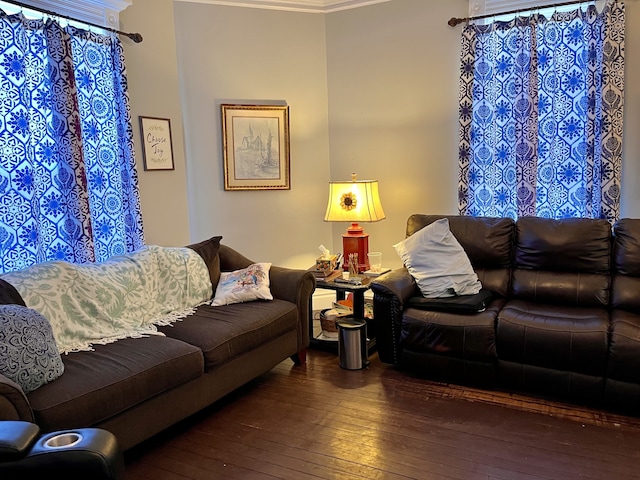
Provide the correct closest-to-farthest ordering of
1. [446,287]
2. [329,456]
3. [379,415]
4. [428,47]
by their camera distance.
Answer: [329,456], [379,415], [446,287], [428,47]

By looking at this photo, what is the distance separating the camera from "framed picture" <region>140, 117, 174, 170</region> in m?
3.71

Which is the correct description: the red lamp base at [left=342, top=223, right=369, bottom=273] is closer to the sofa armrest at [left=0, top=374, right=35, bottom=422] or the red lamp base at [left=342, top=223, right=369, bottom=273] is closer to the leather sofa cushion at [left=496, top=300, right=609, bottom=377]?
the leather sofa cushion at [left=496, top=300, right=609, bottom=377]

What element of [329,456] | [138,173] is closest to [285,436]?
[329,456]

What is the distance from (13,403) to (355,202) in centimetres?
264

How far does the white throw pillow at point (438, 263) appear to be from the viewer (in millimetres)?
3303

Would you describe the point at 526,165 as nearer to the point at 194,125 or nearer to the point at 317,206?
the point at 317,206

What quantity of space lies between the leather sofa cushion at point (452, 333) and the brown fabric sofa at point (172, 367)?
2.40ft

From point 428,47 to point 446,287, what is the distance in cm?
206

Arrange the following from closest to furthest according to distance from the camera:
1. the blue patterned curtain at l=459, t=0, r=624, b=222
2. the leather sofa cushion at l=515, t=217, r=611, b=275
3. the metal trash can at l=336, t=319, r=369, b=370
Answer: the leather sofa cushion at l=515, t=217, r=611, b=275, the metal trash can at l=336, t=319, r=369, b=370, the blue patterned curtain at l=459, t=0, r=624, b=222

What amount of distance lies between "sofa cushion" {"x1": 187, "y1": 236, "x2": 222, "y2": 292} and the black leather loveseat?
1.12 m

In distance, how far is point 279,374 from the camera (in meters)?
3.37

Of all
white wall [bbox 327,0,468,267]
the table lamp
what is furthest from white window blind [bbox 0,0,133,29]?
→ the table lamp

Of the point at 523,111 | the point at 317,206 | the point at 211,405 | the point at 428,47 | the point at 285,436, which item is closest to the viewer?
the point at 285,436

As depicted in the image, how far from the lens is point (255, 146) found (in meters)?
4.36
